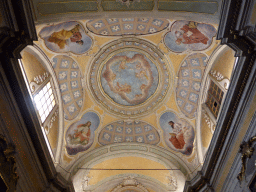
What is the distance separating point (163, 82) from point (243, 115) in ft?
25.9

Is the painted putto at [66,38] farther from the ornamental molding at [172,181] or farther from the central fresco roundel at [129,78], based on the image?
the ornamental molding at [172,181]

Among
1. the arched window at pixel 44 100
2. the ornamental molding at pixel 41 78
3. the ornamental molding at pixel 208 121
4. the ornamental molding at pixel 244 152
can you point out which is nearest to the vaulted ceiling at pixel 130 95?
the ornamental molding at pixel 208 121

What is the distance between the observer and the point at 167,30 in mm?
13484

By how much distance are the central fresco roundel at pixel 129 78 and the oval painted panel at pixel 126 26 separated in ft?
7.35

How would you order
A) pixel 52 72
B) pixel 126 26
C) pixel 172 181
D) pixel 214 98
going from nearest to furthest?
1. pixel 214 98
2. pixel 126 26
3. pixel 52 72
4. pixel 172 181

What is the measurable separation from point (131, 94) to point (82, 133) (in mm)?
4874

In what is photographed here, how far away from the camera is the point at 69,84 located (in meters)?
15.2

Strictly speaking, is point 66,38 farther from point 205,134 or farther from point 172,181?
point 172,181

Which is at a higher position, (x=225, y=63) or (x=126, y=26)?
(x=126, y=26)

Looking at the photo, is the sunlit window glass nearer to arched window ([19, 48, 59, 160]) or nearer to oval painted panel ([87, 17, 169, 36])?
arched window ([19, 48, 59, 160])

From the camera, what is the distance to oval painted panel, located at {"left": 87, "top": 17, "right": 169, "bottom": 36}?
13.0 m

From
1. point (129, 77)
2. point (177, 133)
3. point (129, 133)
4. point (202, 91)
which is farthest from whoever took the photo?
point (129, 77)

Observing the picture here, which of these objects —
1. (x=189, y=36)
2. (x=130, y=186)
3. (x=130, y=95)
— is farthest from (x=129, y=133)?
(x=189, y=36)

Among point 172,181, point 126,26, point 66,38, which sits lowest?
point 172,181
